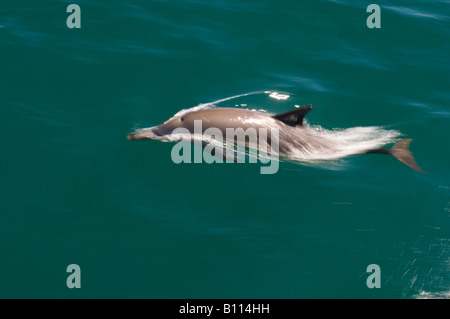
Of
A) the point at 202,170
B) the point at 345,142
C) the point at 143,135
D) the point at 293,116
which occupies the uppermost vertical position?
the point at 293,116

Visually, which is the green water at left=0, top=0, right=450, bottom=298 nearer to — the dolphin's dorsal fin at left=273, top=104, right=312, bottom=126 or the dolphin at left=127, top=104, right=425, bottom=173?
the dolphin at left=127, top=104, right=425, bottom=173

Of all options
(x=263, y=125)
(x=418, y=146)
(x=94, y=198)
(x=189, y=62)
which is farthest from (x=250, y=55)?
(x=94, y=198)

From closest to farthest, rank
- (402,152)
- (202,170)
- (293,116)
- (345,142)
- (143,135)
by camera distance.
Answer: (202,170), (143,135), (402,152), (293,116), (345,142)

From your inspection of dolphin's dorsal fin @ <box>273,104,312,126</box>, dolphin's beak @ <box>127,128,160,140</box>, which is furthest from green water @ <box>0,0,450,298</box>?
dolphin's dorsal fin @ <box>273,104,312,126</box>

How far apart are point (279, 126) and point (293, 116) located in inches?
16.2

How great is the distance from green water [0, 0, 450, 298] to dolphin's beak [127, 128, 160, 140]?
162mm

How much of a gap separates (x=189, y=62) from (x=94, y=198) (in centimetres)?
672

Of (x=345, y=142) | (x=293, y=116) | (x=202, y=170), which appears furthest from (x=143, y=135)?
(x=345, y=142)

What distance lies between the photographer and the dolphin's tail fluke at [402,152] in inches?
518

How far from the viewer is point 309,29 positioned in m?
19.5

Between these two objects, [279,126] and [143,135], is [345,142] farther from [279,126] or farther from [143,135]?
[143,135]

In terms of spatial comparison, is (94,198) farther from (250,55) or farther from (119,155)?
(250,55)

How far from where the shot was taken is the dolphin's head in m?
13.2

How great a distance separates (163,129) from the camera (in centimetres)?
1360
